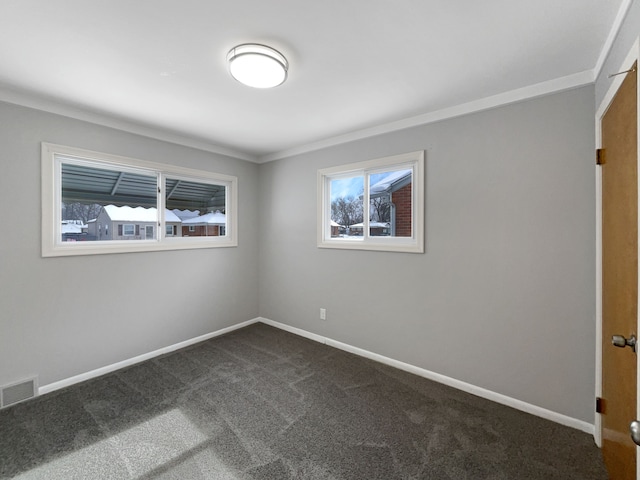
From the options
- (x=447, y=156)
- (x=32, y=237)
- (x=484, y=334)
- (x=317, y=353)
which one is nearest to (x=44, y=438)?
(x=32, y=237)

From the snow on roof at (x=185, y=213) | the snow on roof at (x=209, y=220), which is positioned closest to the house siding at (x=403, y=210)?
the snow on roof at (x=209, y=220)

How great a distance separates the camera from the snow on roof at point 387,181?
294 cm

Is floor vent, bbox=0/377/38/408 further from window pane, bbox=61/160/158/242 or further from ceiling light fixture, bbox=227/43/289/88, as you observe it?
ceiling light fixture, bbox=227/43/289/88

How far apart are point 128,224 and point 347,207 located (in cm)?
242

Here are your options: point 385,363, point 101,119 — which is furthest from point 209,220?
point 385,363

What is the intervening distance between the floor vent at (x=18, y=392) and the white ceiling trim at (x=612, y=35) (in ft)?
15.0

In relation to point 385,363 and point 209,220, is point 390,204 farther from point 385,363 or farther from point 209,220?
point 209,220

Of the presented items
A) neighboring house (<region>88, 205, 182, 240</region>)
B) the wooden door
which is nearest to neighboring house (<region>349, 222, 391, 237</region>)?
the wooden door

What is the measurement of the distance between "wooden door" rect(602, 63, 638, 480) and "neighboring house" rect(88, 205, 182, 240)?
12.4ft

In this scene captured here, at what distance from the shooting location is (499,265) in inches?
90.1

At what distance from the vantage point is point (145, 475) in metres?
1.60

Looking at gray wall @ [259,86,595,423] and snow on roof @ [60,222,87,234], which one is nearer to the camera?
gray wall @ [259,86,595,423]

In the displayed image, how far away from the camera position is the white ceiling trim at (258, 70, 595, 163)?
196cm

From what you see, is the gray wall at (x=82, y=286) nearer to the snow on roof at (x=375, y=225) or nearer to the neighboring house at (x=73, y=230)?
the neighboring house at (x=73, y=230)
